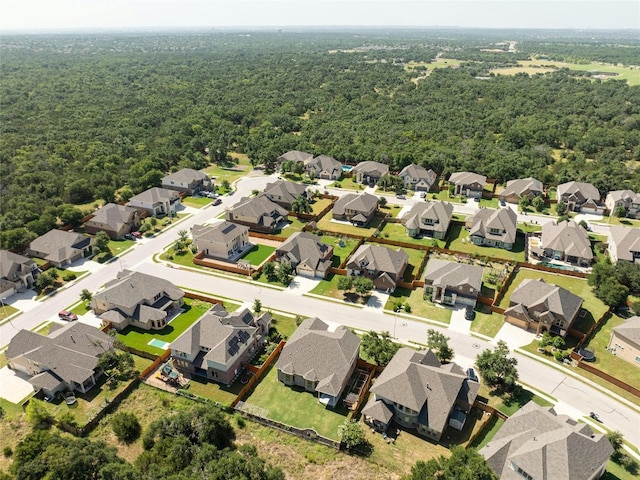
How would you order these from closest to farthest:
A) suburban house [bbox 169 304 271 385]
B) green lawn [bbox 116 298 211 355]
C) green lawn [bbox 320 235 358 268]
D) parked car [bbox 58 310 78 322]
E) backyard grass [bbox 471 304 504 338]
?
suburban house [bbox 169 304 271 385] < green lawn [bbox 116 298 211 355] < backyard grass [bbox 471 304 504 338] < parked car [bbox 58 310 78 322] < green lawn [bbox 320 235 358 268]

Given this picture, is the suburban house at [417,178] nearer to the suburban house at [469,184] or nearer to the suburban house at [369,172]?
the suburban house at [369,172]

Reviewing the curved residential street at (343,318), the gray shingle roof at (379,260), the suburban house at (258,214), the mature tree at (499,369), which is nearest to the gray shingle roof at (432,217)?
the gray shingle roof at (379,260)

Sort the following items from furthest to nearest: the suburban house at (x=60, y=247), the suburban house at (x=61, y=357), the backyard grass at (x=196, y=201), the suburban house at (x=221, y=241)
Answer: the backyard grass at (x=196, y=201)
the suburban house at (x=221, y=241)
the suburban house at (x=60, y=247)
the suburban house at (x=61, y=357)

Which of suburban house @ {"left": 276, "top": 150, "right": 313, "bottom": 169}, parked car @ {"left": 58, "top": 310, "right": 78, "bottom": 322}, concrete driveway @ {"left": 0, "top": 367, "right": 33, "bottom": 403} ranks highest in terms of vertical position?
suburban house @ {"left": 276, "top": 150, "right": 313, "bottom": 169}

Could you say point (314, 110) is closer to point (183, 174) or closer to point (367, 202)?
point (183, 174)

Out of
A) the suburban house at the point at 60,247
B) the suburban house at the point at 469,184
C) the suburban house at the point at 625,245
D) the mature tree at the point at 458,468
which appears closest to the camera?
the mature tree at the point at 458,468

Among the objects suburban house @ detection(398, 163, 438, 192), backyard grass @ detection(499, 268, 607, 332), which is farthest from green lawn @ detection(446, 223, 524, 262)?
suburban house @ detection(398, 163, 438, 192)

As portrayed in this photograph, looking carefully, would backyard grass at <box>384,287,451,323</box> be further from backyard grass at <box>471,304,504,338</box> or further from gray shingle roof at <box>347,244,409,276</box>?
backyard grass at <box>471,304,504,338</box>
